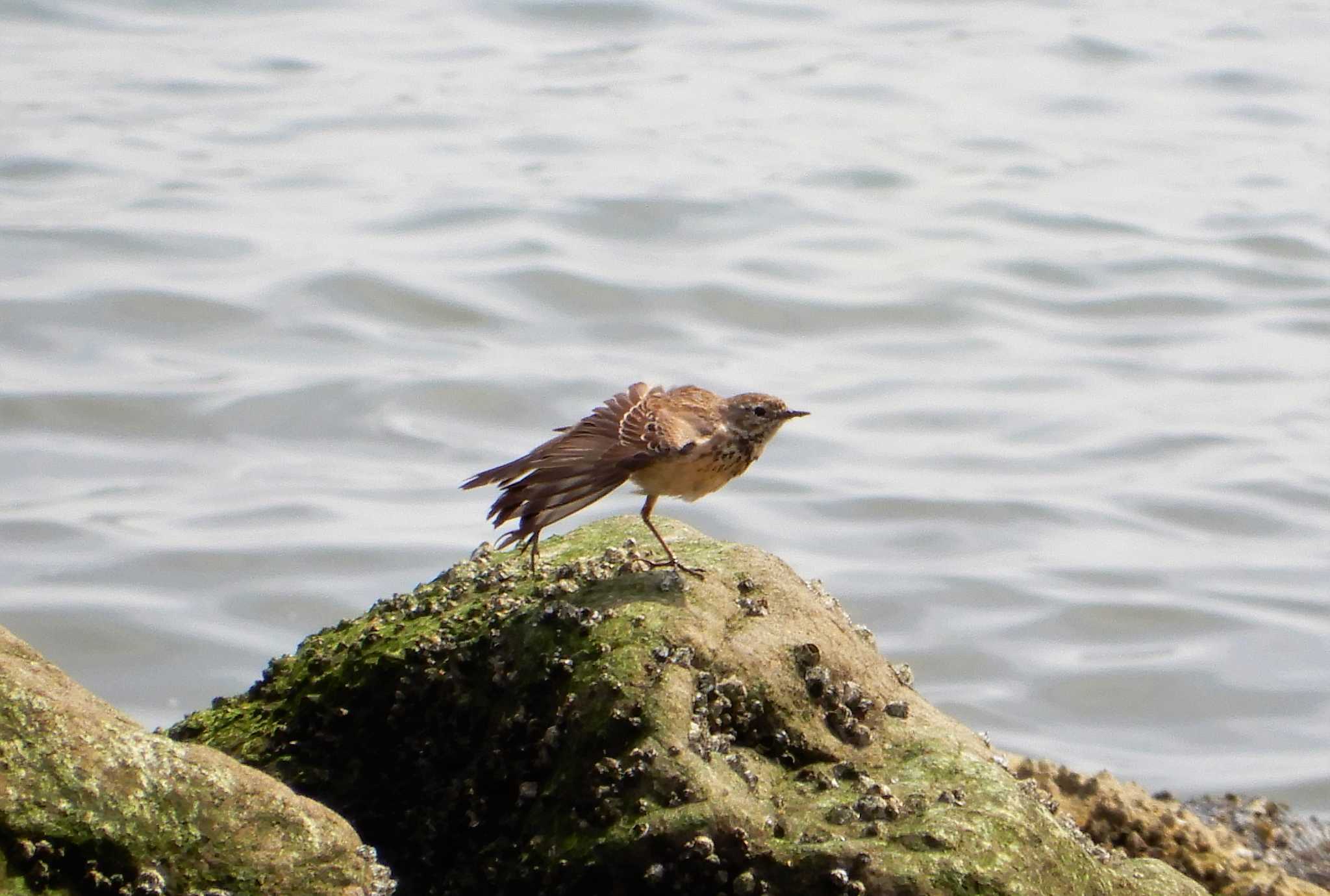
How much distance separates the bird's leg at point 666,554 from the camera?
18.5 feet

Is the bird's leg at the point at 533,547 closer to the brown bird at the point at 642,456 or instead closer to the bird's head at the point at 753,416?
the brown bird at the point at 642,456

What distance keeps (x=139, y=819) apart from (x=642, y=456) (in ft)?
6.75

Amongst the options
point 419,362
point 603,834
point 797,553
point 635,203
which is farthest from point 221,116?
point 603,834

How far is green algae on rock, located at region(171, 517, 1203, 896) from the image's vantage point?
4453 millimetres

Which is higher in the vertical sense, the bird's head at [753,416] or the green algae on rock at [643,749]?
the bird's head at [753,416]

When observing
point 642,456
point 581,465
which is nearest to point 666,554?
point 642,456

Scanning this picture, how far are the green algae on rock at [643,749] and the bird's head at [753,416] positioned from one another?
0.68 meters

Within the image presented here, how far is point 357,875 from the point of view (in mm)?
4602

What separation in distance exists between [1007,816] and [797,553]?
28.2 feet

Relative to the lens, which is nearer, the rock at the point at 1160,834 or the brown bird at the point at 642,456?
the brown bird at the point at 642,456

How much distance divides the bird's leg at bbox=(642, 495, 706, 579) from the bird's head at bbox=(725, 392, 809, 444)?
0.40 metres

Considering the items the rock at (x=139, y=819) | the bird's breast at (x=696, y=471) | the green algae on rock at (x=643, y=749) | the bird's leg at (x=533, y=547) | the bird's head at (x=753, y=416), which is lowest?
the rock at (x=139, y=819)

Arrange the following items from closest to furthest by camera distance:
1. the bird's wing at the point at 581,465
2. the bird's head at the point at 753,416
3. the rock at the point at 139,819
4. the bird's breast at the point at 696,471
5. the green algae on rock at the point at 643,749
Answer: the rock at the point at 139,819 < the green algae on rock at the point at 643,749 < the bird's wing at the point at 581,465 < the bird's breast at the point at 696,471 < the bird's head at the point at 753,416

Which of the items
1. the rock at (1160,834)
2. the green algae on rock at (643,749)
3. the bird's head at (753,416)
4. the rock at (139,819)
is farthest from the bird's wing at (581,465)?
the rock at (1160,834)
